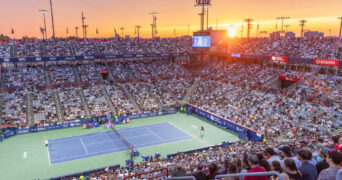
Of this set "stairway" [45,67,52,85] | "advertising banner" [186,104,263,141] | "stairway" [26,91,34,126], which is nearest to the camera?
"advertising banner" [186,104,263,141]

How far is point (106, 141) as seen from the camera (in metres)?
30.1

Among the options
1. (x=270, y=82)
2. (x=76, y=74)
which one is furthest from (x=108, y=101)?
(x=270, y=82)

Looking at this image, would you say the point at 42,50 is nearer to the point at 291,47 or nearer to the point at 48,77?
the point at 48,77

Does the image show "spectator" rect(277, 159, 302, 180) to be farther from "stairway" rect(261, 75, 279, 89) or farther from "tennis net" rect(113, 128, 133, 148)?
"stairway" rect(261, 75, 279, 89)

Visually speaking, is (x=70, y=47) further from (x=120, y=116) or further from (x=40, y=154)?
(x=40, y=154)

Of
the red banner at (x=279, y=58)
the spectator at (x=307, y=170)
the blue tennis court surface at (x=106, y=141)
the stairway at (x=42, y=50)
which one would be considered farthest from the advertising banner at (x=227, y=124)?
the stairway at (x=42, y=50)

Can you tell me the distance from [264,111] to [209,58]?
30806 mm

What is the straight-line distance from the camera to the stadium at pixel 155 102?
24.4m

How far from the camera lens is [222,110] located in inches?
1475

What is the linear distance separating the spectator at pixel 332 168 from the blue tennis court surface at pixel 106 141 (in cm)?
2478

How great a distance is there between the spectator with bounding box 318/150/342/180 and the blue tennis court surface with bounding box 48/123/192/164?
976 inches

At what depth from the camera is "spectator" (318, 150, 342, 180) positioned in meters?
4.54

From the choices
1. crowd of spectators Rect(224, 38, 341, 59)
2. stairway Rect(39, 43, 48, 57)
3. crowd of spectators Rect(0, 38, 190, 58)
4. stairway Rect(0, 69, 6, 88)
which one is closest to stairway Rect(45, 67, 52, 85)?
stairway Rect(39, 43, 48, 57)

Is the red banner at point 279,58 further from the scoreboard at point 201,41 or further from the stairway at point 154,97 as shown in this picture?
the stairway at point 154,97
